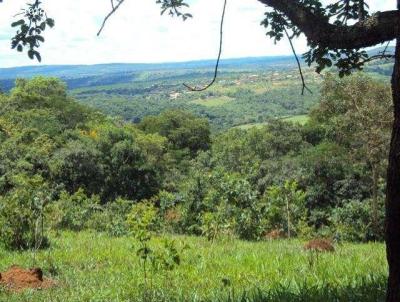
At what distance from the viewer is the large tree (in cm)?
256

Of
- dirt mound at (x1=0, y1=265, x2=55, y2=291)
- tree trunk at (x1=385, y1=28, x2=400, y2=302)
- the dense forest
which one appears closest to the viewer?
tree trunk at (x1=385, y1=28, x2=400, y2=302)

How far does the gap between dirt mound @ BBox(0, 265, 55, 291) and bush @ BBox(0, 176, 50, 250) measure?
2.38 m

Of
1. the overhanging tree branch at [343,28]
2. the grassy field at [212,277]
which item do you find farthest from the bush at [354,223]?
the overhanging tree branch at [343,28]

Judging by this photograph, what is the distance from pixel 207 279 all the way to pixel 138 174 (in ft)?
111

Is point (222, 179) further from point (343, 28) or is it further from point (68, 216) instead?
point (343, 28)

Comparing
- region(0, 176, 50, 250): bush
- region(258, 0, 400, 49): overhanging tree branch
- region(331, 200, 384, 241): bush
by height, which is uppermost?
region(258, 0, 400, 49): overhanging tree branch

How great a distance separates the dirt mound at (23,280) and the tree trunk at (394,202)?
4362 mm

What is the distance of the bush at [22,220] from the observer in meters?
8.84

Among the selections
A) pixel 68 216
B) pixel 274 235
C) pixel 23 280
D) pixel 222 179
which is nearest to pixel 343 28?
pixel 23 280

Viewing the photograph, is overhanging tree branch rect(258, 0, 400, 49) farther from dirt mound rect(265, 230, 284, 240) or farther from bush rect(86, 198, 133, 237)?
bush rect(86, 198, 133, 237)

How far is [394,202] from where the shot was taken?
2561 mm

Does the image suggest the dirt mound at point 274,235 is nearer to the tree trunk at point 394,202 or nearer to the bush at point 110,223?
the bush at point 110,223

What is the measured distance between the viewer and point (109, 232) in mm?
13219

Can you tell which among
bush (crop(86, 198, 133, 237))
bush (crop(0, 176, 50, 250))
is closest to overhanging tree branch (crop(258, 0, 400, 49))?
bush (crop(0, 176, 50, 250))
